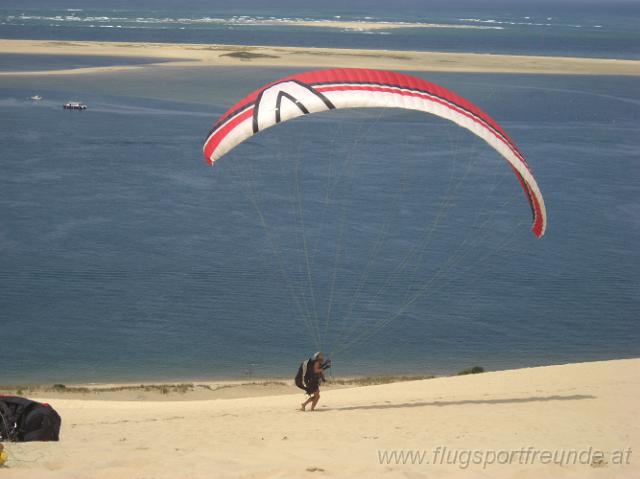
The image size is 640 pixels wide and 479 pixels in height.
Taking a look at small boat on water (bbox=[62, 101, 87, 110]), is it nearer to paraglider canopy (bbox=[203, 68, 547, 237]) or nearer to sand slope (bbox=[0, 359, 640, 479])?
sand slope (bbox=[0, 359, 640, 479])

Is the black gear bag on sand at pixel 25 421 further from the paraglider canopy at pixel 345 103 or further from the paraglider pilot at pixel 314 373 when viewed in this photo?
the paraglider canopy at pixel 345 103

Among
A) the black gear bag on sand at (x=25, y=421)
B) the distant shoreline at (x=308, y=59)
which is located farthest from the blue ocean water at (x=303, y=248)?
the distant shoreline at (x=308, y=59)

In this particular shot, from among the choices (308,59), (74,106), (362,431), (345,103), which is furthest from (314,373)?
(308,59)

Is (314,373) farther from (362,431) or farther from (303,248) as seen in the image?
(303,248)

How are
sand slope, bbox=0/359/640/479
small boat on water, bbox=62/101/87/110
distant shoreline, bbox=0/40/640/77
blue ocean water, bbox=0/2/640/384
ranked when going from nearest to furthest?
sand slope, bbox=0/359/640/479 < blue ocean water, bbox=0/2/640/384 < small boat on water, bbox=62/101/87/110 < distant shoreline, bbox=0/40/640/77

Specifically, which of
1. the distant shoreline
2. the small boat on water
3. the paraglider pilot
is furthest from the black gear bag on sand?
the distant shoreline
